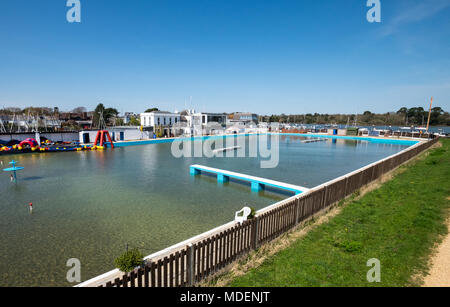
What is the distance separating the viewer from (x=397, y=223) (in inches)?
274

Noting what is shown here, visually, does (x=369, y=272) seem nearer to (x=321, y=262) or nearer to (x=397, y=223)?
(x=321, y=262)

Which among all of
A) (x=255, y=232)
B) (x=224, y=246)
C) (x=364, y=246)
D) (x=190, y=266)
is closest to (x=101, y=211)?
(x=190, y=266)

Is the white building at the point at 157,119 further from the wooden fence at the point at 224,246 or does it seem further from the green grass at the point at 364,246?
the green grass at the point at 364,246

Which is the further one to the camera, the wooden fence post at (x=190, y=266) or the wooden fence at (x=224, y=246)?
the wooden fence post at (x=190, y=266)

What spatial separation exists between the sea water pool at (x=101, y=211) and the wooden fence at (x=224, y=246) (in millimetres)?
2838

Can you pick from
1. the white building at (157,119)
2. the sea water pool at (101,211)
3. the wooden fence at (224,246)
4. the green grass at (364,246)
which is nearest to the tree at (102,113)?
the white building at (157,119)

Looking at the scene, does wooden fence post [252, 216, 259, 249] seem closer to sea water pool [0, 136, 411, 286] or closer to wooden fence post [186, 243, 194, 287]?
wooden fence post [186, 243, 194, 287]

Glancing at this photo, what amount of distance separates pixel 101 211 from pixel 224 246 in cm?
805

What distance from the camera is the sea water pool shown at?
6.80 meters

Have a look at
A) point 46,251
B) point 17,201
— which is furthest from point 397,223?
point 17,201

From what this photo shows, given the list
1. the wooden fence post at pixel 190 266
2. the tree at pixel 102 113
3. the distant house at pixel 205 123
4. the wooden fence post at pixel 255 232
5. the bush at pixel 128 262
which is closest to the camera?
the bush at pixel 128 262

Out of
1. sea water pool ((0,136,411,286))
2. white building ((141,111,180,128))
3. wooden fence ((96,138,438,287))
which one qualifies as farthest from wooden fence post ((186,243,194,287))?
white building ((141,111,180,128))

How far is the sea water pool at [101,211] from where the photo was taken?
268 inches
